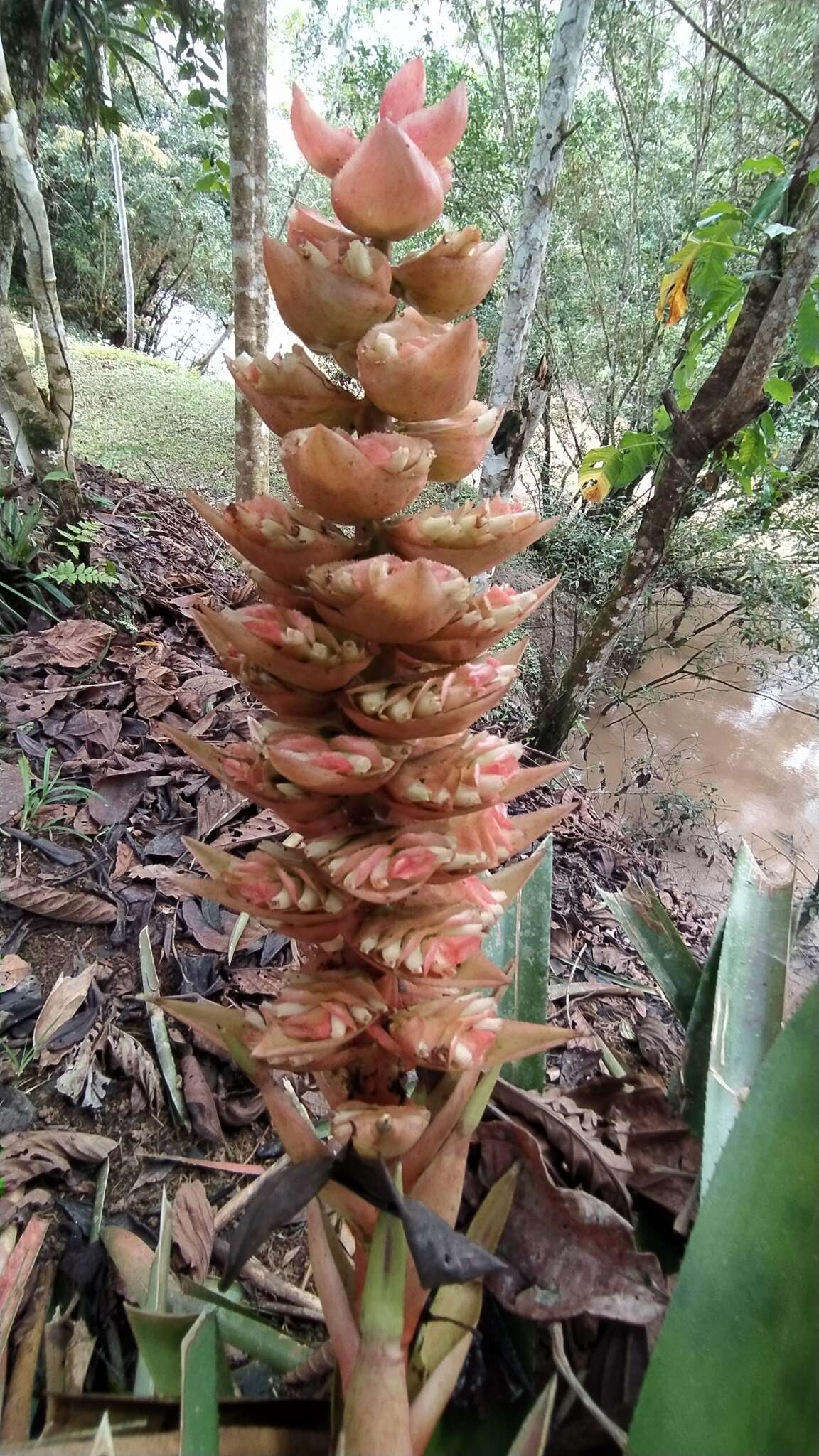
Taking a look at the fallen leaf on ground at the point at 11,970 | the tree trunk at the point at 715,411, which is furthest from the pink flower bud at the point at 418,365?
the tree trunk at the point at 715,411

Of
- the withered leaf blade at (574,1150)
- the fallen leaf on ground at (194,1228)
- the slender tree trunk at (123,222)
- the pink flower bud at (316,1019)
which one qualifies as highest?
the slender tree trunk at (123,222)

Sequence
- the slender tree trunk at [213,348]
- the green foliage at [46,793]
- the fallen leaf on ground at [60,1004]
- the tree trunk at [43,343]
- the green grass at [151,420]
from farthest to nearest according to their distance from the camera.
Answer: the slender tree trunk at [213,348] < the green grass at [151,420] < the tree trunk at [43,343] < the green foliage at [46,793] < the fallen leaf on ground at [60,1004]

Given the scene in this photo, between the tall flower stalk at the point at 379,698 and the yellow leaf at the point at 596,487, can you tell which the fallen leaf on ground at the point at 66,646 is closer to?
the tall flower stalk at the point at 379,698

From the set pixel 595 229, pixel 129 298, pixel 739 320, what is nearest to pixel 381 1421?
pixel 739 320

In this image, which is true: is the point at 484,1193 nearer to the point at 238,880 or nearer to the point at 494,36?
the point at 238,880

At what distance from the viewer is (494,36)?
23.3 ft

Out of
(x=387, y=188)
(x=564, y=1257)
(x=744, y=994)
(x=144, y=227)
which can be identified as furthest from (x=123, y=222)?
(x=564, y=1257)

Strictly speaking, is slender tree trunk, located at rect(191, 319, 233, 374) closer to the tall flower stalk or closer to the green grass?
the green grass

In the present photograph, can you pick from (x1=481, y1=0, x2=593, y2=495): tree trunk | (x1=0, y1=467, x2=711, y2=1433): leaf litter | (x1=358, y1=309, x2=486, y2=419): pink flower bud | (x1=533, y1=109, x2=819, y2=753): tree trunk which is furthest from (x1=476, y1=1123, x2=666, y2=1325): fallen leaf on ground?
(x1=481, y1=0, x2=593, y2=495): tree trunk

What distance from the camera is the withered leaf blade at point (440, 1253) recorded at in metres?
0.53

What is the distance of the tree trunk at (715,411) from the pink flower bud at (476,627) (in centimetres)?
299

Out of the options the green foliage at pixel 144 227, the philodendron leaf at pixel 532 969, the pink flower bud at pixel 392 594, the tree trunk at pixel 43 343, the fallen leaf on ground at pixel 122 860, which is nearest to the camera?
the pink flower bud at pixel 392 594

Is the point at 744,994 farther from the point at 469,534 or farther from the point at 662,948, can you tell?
the point at 469,534

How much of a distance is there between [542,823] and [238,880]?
320 millimetres
